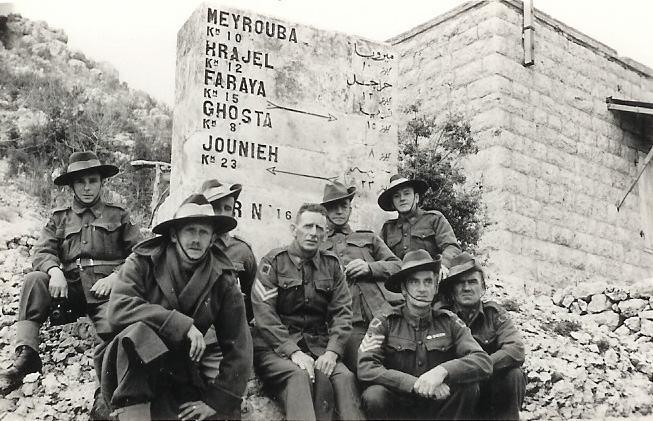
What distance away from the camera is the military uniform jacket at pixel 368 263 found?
502 cm

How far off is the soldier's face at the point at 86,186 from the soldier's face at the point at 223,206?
846mm

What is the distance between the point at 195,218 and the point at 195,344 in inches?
26.7

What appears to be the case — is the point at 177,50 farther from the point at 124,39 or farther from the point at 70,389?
the point at 124,39

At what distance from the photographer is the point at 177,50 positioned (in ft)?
21.6

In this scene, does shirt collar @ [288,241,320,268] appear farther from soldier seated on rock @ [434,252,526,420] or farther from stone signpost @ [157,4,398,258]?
stone signpost @ [157,4,398,258]

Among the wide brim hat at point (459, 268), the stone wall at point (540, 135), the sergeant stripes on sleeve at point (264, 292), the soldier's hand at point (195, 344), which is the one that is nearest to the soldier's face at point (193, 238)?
the soldier's hand at point (195, 344)

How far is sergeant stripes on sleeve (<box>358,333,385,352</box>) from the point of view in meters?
4.13

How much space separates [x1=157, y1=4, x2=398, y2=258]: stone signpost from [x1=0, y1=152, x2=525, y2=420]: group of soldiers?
839mm

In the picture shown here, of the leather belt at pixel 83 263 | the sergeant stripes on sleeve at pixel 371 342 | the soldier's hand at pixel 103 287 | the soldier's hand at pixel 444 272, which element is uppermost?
the leather belt at pixel 83 263

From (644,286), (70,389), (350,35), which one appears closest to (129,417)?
(70,389)

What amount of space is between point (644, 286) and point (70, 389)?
5.56 meters

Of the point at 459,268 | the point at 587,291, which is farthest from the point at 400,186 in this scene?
the point at 587,291

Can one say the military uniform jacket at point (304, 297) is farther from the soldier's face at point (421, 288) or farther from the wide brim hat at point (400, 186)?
the wide brim hat at point (400, 186)

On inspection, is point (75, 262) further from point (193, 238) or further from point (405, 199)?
point (405, 199)
